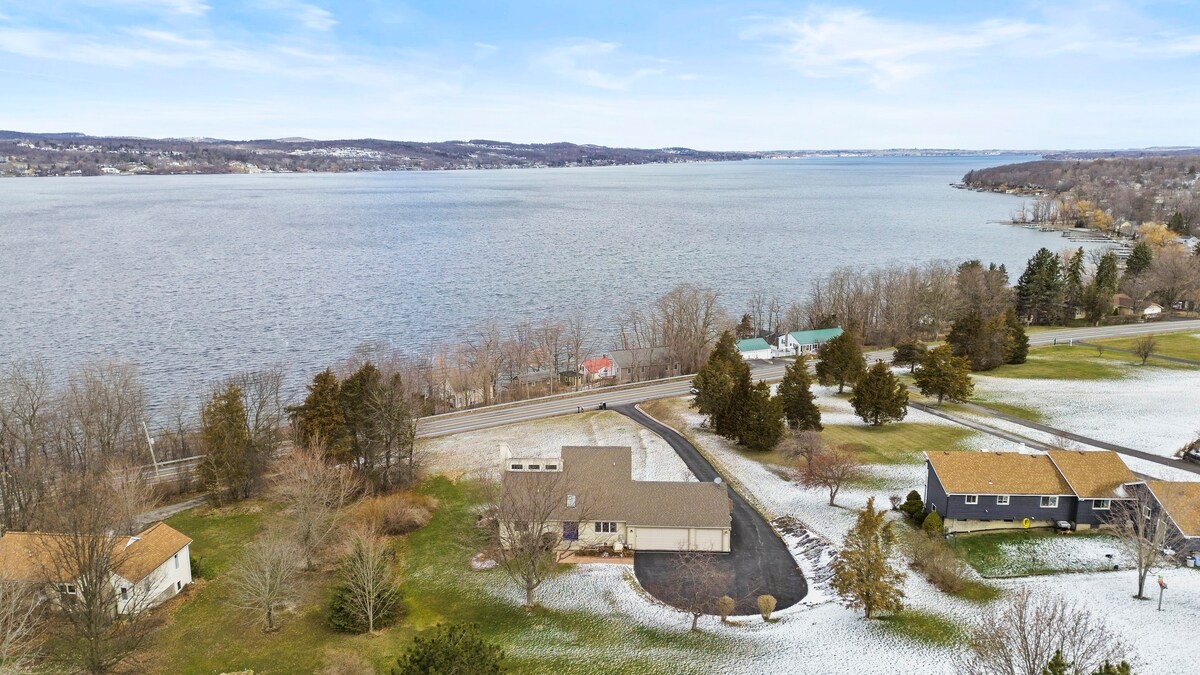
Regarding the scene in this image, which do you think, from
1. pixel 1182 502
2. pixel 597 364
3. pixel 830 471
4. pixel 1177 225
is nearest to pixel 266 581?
pixel 830 471

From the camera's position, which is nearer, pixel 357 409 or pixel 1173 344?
pixel 357 409

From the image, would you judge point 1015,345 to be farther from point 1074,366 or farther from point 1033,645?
point 1033,645

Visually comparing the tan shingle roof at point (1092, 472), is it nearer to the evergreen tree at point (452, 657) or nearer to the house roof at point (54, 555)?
the evergreen tree at point (452, 657)

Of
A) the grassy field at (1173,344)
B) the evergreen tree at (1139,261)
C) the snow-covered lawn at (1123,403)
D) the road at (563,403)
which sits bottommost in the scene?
the road at (563,403)

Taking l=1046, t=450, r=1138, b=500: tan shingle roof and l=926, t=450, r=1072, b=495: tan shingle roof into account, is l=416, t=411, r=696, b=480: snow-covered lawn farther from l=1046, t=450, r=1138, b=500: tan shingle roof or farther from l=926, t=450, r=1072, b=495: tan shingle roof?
l=1046, t=450, r=1138, b=500: tan shingle roof

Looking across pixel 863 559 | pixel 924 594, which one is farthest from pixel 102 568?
pixel 924 594

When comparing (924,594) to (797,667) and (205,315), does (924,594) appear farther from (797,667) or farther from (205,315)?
(205,315)

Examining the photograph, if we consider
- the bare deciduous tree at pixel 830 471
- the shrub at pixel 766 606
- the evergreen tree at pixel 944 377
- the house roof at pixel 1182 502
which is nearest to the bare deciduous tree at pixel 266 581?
the shrub at pixel 766 606
